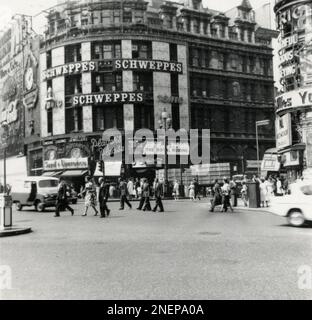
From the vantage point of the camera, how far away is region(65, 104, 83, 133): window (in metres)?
47.1

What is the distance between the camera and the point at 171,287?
6.92m

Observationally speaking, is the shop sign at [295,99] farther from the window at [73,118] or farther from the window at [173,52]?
the window at [73,118]

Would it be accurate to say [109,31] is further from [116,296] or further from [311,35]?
[116,296]

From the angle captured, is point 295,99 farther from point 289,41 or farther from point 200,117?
point 200,117

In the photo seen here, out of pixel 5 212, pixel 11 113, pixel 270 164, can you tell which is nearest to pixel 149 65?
A: pixel 270 164

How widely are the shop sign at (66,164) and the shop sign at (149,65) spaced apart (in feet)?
32.0

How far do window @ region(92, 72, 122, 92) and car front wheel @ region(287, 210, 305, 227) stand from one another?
33.0 metres

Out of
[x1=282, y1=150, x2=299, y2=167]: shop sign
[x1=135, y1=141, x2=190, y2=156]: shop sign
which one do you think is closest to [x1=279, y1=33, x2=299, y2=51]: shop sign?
[x1=282, y1=150, x2=299, y2=167]: shop sign

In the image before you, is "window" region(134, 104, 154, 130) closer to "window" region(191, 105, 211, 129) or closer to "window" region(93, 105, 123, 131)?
"window" region(93, 105, 123, 131)

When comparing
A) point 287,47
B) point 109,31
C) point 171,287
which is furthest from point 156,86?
point 171,287

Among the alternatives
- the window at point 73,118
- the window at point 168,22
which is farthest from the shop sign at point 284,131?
the window at point 73,118

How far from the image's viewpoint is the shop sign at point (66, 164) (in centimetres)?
4588

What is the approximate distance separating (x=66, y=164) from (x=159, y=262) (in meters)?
38.6
